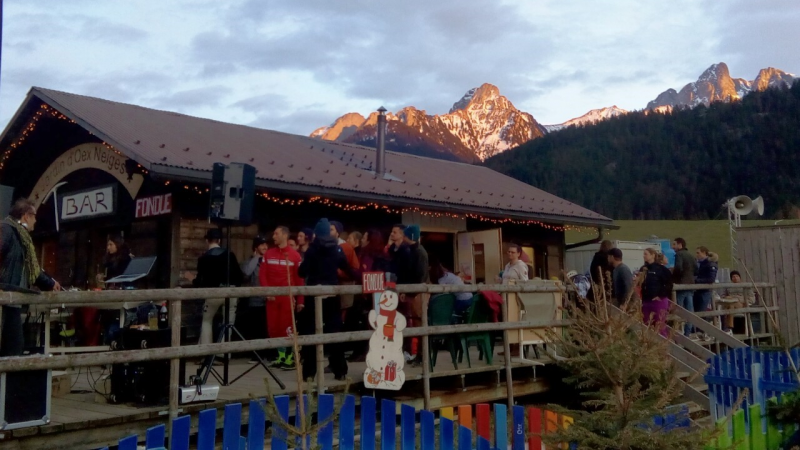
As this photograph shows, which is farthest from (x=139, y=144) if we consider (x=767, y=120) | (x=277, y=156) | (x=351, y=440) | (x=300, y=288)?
(x=767, y=120)

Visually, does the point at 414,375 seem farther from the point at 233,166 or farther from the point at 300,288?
the point at 233,166

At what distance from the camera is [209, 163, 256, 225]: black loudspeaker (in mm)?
7059

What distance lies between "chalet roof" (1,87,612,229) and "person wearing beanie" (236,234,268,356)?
131cm

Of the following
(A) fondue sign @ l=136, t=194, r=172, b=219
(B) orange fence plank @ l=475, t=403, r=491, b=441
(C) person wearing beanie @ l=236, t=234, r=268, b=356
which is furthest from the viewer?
(A) fondue sign @ l=136, t=194, r=172, b=219

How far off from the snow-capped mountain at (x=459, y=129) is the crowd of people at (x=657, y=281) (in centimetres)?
5361

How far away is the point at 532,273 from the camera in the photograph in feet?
52.7

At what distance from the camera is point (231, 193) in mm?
7086

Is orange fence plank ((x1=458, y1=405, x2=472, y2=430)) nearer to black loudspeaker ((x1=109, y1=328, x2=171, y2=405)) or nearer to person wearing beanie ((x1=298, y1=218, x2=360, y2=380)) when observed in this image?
person wearing beanie ((x1=298, y1=218, x2=360, y2=380))

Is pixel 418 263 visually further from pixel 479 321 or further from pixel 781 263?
pixel 781 263

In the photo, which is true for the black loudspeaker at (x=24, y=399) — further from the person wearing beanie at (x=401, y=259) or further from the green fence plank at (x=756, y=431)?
the green fence plank at (x=756, y=431)

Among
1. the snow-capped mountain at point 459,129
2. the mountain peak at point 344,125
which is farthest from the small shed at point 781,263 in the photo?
the mountain peak at point 344,125

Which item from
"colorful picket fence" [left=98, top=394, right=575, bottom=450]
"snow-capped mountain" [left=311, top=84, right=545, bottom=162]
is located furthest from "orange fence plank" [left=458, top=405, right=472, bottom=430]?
"snow-capped mountain" [left=311, top=84, right=545, bottom=162]

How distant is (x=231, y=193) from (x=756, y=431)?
527 centimetres

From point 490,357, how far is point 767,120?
281 ft
